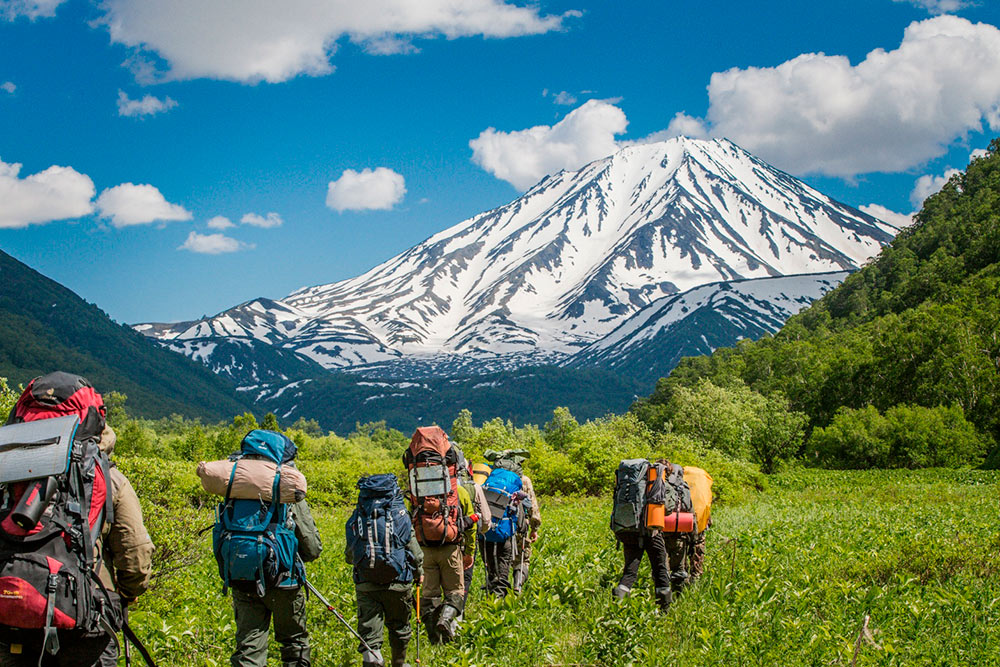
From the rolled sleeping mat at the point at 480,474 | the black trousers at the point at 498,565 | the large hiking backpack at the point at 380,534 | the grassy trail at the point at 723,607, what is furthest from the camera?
the rolled sleeping mat at the point at 480,474

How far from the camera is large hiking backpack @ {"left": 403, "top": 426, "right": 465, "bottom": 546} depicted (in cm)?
755

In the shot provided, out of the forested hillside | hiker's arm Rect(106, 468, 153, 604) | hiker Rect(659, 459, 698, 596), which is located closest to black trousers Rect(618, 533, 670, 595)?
hiker Rect(659, 459, 698, 596)

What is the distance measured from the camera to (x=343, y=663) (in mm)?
7074

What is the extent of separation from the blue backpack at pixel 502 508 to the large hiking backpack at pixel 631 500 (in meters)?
1.50

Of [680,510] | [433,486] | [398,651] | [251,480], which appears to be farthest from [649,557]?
[251,480]

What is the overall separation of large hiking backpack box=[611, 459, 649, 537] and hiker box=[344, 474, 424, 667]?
2.36m

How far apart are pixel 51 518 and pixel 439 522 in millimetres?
4001

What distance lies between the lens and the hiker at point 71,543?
13.5 ft

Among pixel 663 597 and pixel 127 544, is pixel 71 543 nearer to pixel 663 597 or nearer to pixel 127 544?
pixel 127 544

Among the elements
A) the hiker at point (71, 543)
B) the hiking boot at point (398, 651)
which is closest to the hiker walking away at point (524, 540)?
the hiking boot at point (398, 651)

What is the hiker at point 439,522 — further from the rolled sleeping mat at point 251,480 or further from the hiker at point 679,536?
the hiker at point 679,536

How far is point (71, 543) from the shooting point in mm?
4297

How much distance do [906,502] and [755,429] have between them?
3403cm

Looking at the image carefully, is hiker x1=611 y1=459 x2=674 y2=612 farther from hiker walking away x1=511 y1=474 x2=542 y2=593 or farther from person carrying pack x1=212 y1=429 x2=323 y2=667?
person carrying pack x1=212 y1=429 x2=323 y2=667
